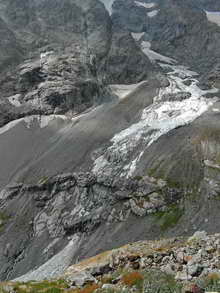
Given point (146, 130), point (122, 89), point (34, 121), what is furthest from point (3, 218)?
point (122, 89)

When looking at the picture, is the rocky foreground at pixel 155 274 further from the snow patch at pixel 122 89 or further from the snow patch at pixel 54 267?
the snow patch at pixel 122 89

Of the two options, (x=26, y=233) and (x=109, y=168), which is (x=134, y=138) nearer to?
(x=109, y=168)

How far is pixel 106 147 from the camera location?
10338cm

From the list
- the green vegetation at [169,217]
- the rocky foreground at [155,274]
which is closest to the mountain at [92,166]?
the green vegetation at [169,217]

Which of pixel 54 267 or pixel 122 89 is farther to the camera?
pixel 122 89

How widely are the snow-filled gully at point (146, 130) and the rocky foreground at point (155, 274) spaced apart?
65.5 metres

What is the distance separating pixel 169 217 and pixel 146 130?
4021cm

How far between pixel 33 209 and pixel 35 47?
13062cm

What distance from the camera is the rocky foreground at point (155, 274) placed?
666 inches

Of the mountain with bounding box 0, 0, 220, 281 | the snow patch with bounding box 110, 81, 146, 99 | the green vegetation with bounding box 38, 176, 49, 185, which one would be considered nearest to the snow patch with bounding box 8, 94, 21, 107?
the mountain with bounding box 0, 0, 220, 281

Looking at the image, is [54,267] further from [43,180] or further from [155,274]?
[155,274]

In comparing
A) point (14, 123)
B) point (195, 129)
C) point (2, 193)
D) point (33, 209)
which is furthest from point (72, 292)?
point (14, 123)

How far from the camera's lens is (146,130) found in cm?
11056

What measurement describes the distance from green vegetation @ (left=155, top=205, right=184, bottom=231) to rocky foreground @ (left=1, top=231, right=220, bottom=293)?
47.9 meters
